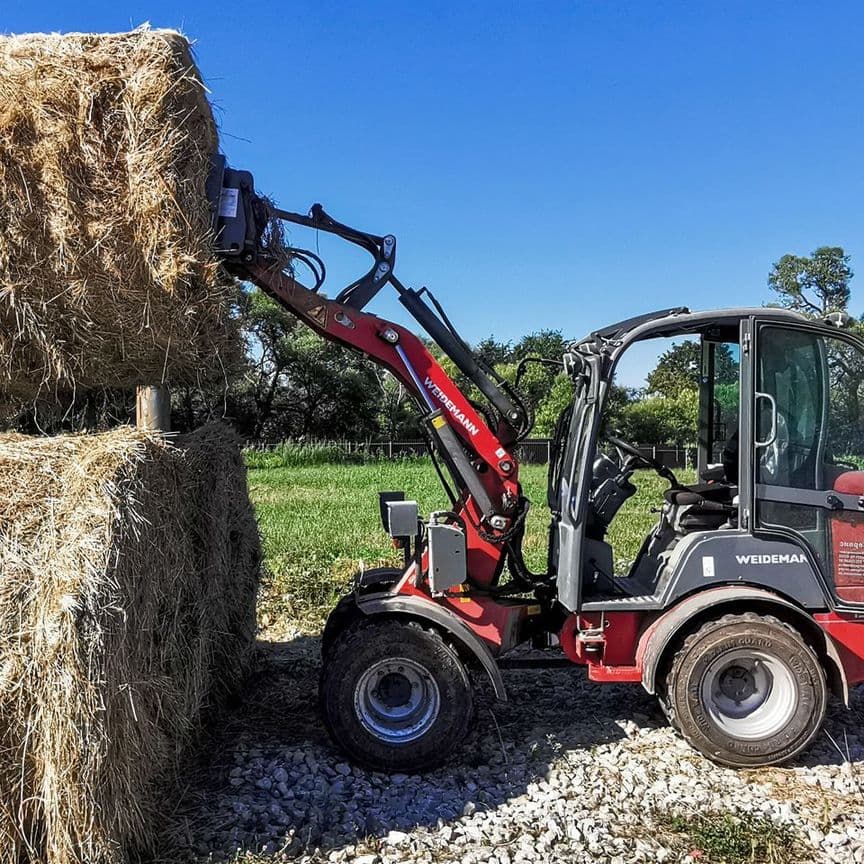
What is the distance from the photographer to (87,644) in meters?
3.31

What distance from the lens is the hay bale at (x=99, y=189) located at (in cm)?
391

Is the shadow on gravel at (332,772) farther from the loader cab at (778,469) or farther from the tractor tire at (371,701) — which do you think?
the loader cab at (778,469)

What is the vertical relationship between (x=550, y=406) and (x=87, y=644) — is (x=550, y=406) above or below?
above

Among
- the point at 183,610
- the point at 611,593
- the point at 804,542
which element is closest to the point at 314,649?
the point at 183,610

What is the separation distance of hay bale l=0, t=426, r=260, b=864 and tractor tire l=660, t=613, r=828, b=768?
2759mm

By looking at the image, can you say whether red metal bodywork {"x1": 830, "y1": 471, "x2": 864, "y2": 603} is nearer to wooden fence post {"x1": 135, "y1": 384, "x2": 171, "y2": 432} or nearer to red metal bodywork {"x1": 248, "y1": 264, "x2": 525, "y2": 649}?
red metal bodywork {"x1": 248, "y1": 264, "x2": 525, "y2": 649}

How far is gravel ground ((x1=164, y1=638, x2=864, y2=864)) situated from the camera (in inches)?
147

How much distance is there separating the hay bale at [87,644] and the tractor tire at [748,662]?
2.76m

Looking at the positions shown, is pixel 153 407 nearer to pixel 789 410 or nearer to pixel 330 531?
pixel 789 410

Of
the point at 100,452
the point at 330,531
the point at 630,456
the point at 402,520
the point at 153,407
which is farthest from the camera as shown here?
the point at 330,531

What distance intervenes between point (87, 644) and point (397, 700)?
1.97 m

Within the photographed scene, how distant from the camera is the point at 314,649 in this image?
6539 millimetres

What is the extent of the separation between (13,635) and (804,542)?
404 cm

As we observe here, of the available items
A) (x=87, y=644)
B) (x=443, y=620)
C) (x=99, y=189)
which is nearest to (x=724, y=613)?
(x=443, y=620)
